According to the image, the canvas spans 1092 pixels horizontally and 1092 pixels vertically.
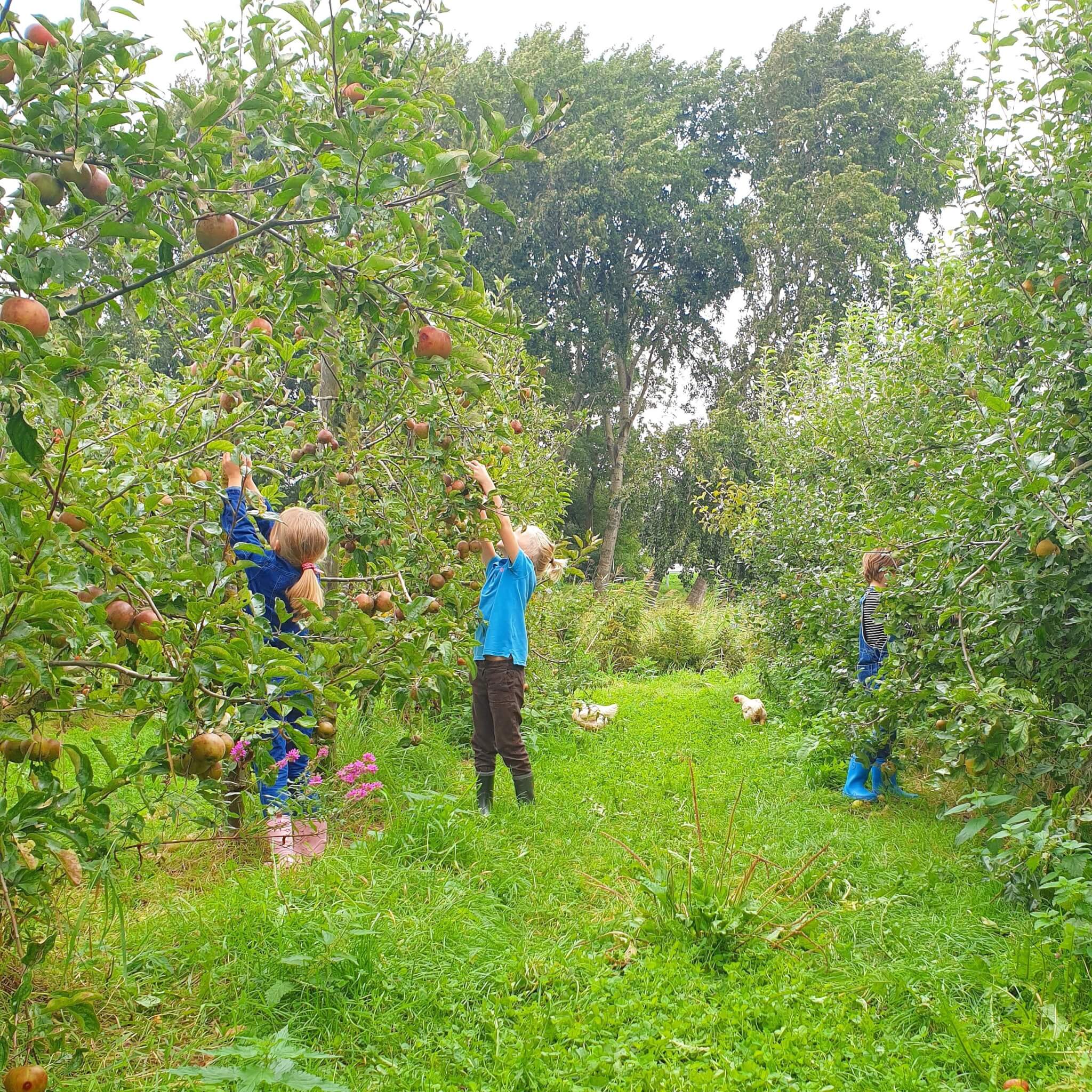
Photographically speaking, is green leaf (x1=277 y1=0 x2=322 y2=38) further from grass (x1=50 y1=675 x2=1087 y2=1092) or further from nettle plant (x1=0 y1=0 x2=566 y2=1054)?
grass (x1=50 y1=675 x2=1087 y2=1092)

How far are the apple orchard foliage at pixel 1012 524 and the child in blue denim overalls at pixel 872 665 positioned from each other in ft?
0.48

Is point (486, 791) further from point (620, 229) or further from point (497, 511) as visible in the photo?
point (620, 229)

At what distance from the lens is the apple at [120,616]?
5.57ft

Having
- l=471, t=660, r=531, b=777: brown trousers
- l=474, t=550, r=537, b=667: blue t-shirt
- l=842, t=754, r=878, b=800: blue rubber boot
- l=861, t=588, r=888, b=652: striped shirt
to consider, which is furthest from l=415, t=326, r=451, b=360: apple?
l=842, t=754, r=878, b=800: blue rubber boot

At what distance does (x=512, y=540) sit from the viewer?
3.99 metres

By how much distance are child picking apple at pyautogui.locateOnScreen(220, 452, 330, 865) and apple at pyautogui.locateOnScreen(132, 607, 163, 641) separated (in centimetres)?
95

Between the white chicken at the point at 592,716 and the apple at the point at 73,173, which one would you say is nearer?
the apple at the point at 73,173

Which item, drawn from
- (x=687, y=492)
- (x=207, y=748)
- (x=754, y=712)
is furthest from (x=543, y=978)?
(x=687, y=492)

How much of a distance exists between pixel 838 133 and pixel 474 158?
25.5 meters

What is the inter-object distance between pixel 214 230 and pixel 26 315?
50cm

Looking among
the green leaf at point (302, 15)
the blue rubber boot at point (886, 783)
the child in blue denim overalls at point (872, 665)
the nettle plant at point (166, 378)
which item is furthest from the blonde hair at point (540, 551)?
the green leaf at point (302, 15)

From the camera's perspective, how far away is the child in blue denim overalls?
4.50 meters

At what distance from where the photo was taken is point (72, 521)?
1646mm

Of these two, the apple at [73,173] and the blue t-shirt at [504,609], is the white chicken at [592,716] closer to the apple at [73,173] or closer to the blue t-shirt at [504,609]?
the blue t-shirt at [504,609]
